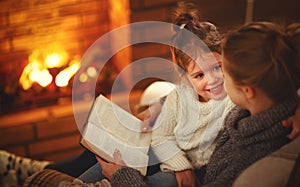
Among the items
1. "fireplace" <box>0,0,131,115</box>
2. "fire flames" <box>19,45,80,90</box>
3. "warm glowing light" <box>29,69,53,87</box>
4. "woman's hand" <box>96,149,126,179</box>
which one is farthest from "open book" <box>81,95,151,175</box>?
"warm glowing light" <box>29,69,53,87</box>

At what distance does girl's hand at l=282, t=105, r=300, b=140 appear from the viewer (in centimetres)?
124

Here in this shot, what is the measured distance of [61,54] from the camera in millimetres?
1664

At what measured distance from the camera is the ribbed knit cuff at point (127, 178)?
136cm

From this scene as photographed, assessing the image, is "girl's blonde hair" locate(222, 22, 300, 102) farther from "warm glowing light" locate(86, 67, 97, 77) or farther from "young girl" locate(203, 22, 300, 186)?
"warm glowing light" locate(86, 67, 97, 77)

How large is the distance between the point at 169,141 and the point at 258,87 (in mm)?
295

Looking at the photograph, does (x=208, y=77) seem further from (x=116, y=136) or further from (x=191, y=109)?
(x=116, y=136)

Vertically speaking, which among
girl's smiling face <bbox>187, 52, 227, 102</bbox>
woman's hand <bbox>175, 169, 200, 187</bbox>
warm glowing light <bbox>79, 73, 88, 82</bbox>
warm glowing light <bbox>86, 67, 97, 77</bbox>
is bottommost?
woman's hand <bbox>175, 169, 200, 187</bbox>

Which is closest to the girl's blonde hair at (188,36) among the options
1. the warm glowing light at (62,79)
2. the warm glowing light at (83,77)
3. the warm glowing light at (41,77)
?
the warm glowing light at (83,77)

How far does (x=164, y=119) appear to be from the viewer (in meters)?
1.42

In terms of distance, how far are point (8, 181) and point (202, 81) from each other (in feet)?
2.69

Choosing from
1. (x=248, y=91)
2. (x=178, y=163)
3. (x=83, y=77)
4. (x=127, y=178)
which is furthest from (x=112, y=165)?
(x=248, y=91)

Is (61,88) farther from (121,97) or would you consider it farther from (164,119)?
(164,119)

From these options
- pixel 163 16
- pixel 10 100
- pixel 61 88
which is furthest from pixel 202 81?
pixel 10 100

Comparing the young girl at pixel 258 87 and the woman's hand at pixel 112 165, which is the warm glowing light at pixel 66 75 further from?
the young girl at pixel 258 87
